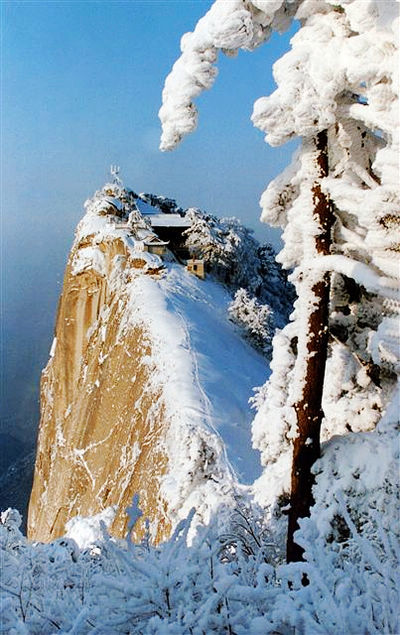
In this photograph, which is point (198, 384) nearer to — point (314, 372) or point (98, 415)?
point (98, 415)

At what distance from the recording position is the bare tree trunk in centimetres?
604

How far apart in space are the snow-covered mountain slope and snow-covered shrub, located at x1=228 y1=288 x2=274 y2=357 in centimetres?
75

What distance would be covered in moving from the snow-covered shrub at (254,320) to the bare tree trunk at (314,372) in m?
19.4

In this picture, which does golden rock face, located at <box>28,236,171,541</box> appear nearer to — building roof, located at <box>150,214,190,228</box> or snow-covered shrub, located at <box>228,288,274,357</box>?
snow-covered shrub, located at <box>228,288,274,357</box>

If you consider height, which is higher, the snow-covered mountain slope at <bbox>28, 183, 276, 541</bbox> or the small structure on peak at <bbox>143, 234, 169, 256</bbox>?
the small structure on peak at <bbox>143, 234, 169, 256</bbox>

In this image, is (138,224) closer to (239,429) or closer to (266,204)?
(239,429)

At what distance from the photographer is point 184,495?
10938 millimetres

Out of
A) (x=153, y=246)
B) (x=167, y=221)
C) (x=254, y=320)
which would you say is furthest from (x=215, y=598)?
(x=167, y=221)

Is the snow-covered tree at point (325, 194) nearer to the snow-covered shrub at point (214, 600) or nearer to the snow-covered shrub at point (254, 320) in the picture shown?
the snow-covered shrub at point (214, 600)

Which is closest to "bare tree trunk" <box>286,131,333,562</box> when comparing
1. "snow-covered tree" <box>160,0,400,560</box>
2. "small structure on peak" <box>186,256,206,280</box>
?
"snow-covered tree" <box>160,0,400,560</box>

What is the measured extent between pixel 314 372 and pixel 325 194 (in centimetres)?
226

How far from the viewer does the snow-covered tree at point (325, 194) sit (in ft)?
16.1

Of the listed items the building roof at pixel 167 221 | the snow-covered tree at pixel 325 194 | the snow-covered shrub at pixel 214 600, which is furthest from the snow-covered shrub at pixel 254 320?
the snow-covered shrub at pixel 214 600

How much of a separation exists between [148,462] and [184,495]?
3.07 meters
